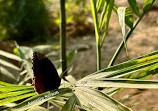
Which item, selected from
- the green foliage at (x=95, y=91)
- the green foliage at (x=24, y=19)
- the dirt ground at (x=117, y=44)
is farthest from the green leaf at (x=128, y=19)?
the green foliage at (x=24, y=19)

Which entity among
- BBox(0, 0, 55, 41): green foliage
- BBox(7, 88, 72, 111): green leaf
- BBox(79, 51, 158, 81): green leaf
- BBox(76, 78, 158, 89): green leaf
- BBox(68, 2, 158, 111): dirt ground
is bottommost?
BBox(68, 2, 158, 111): dirt ground

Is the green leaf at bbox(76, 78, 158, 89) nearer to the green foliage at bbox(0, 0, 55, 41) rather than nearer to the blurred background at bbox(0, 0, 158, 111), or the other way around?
the blurred background at bbox(0, 0, 158, 111)

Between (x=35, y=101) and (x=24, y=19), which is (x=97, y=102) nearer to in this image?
(x=35, y=101)

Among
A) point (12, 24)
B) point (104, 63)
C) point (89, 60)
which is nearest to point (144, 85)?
point (104, 63)

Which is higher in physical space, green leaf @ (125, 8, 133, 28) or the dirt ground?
green leaf @ (125, 8, 133, 28)

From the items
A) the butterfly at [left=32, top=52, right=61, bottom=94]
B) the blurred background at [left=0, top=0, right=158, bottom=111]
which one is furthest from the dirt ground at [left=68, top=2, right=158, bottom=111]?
the butterfly at [left=32, top=52, right=61, bottom=94]

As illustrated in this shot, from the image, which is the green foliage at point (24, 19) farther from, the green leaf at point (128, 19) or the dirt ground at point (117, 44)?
the green leaf at point (128, 19)

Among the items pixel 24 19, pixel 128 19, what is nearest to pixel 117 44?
pixel 24 19
